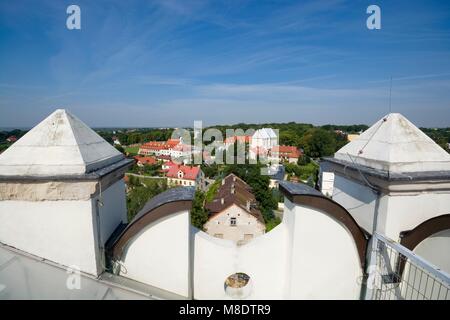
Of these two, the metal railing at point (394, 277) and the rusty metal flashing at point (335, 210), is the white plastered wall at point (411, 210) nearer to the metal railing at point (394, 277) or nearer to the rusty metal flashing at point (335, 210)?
the metal railing at point (394, 277)

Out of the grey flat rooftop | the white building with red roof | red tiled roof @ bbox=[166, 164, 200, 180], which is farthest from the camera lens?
red tiled roof @ bbox=[166, 164, 200, 180]

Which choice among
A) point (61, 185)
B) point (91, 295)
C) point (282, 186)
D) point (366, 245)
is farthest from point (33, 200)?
point (366, 245)

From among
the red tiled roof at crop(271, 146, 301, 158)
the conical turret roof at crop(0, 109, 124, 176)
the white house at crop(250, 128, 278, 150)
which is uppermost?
the conical turret roof at crop(0, 109, 124, 176)

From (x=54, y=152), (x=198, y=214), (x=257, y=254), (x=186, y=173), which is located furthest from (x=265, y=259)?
(x=186, y=173)

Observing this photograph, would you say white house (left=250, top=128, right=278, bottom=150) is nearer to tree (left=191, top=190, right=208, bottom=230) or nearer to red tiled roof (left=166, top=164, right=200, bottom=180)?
red tiled roof (left=166, top=164, right=200, bottom=180)

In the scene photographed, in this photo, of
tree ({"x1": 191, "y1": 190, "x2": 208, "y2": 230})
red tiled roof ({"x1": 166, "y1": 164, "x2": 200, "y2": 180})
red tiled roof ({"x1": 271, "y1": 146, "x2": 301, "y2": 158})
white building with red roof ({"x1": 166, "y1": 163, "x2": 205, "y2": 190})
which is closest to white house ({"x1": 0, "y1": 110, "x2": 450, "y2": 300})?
tree ({"x1": 191, "y1": 190, "x2": 208, "y2": 230})

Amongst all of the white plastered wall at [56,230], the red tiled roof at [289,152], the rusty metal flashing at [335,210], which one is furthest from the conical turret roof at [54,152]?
the red tiled roof at [289,152]
